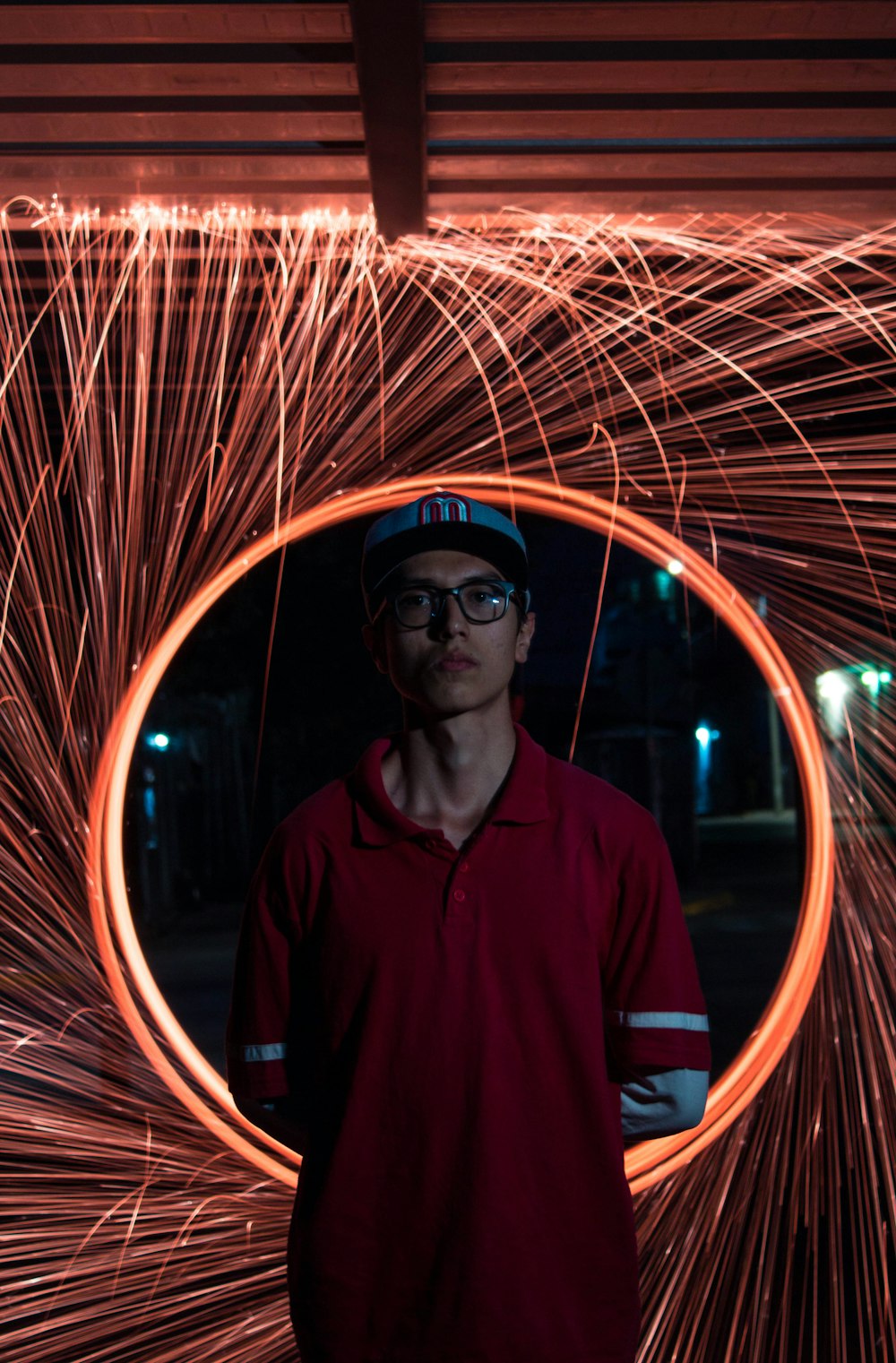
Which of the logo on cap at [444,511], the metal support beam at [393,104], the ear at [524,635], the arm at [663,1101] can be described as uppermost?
the metal support beam at [393,104]

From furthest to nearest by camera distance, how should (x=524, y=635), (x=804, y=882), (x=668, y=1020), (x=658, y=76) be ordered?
(x=804, y=882) → (x=658, y=76) → (x=524, y=635) → (x=668, y=1020)

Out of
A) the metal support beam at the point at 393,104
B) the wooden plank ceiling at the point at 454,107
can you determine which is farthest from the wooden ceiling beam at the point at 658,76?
the metal support beam at the point at 393,104

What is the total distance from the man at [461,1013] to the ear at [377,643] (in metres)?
0.05

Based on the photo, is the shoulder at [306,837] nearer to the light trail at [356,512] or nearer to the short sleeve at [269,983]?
the short sleeve at [269,983]

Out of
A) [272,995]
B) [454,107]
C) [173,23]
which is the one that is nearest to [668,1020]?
[272,995]

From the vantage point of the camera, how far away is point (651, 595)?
82.5ft

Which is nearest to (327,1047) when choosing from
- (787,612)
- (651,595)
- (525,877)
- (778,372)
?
(525,877)

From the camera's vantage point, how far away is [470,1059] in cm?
156

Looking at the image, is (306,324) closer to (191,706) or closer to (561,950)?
(561,950)

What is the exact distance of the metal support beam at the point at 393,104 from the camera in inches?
82.5

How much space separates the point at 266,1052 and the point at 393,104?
1.90 meters

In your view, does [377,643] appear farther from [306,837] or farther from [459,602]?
[306,837]

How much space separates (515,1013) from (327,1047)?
28 centimetres

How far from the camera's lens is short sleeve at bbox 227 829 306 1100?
170 centimetres
